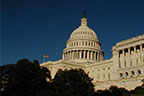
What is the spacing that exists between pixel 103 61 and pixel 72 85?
158ft

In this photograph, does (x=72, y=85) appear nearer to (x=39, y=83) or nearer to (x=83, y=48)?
(x=39, y=83)

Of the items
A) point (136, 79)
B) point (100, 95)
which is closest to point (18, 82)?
point (100, 95)

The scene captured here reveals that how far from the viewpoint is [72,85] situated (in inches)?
1908

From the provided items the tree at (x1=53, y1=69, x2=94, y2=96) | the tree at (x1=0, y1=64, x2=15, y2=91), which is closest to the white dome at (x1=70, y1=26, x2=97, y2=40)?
the tree at (x1=0, y1=64, x2=15, y2=91)

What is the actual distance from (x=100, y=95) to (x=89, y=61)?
59683 millimetres

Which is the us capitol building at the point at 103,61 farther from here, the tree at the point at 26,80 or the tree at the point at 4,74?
the tree at the point at 4,74

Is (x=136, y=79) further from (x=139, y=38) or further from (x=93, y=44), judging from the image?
(x=93, y=44)

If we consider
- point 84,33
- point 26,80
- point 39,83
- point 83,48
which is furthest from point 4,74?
point 84,33

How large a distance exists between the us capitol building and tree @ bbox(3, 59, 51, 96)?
28.2m

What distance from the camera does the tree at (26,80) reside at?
149 feet

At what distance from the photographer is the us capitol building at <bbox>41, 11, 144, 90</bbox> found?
71.9m

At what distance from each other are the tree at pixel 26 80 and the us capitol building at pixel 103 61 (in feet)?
92.5

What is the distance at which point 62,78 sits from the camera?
49031mm

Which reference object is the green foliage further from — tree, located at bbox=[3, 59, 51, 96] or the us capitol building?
the us capitol building
